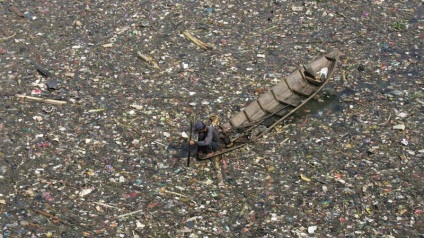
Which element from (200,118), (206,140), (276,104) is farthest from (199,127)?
(276,104)

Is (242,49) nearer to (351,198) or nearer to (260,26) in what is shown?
(260,26)

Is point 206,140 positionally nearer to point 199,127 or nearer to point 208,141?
point 208,141

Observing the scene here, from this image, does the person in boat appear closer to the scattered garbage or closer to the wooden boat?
the wooden boat

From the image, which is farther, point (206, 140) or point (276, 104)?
point (276, 104)

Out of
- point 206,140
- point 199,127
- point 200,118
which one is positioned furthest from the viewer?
point 200,118

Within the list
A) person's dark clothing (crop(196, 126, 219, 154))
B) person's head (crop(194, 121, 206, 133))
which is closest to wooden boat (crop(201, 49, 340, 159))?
person's dark clothing (crop(196, 126, 219, 154))

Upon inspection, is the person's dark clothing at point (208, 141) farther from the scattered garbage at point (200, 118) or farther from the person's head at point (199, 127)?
the scattered garbage at point (200, 118)
